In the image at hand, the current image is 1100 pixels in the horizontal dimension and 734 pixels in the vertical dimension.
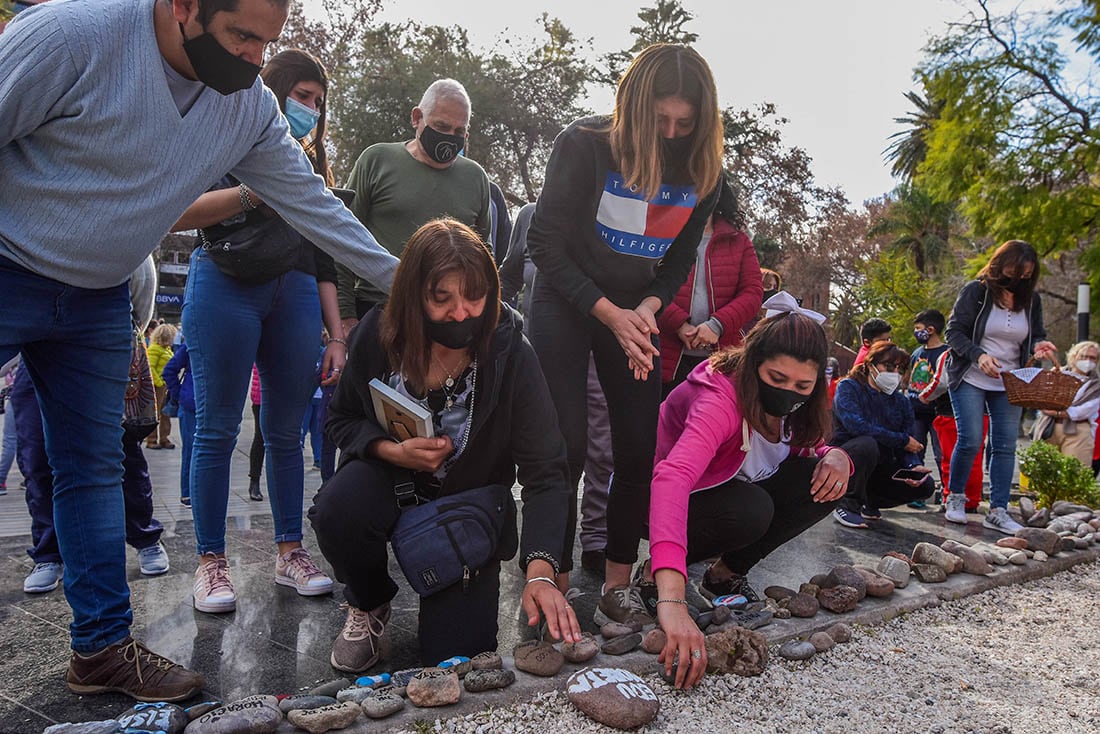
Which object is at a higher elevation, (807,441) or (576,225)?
(576,225)

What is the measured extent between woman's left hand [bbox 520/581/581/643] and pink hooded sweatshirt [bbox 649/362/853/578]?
34 cm

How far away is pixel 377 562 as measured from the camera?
2373 millimetres

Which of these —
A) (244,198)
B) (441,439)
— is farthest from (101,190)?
(441,439)

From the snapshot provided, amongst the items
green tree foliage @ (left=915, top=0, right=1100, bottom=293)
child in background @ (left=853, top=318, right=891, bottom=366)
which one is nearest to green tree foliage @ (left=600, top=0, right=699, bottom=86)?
green tree foliage @ (left=915, top=0, right=1100, bottom=293)

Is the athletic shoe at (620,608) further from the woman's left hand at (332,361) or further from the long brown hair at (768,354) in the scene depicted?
the woman's left hand at (332,361)

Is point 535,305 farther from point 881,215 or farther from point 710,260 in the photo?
point 881,215

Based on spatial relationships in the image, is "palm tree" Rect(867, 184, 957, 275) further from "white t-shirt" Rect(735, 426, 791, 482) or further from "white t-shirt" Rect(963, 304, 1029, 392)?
"white t-shirt" Rect(735, 426, 791, 482)

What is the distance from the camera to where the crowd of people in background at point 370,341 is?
6.14 ft

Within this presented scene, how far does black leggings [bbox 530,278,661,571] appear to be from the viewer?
2.85m

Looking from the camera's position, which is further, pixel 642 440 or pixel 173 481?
pixel 173 481

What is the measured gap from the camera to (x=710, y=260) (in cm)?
403

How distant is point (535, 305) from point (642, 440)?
0.65 metres

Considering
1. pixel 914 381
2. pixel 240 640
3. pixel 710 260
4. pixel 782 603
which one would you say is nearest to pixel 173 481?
pixel 240 640

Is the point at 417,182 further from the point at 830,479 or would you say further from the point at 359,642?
the point at 830,479
